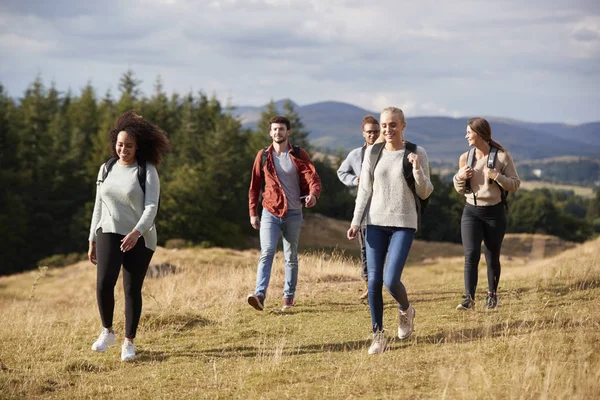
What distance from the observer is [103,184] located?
20.9 ft

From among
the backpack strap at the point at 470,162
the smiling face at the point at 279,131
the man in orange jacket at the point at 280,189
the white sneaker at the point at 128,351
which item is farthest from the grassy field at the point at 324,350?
the smiling face at the point at 279,131

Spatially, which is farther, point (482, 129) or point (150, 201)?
point (482, 129)

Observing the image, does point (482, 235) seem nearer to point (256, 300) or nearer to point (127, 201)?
point (256, 300)

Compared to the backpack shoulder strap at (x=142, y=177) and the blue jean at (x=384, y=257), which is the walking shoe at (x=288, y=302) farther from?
the backpack shoulder strap at (x=142, y=177)

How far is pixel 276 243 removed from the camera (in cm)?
842

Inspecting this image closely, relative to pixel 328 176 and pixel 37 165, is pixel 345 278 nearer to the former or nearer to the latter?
pixel 37 165

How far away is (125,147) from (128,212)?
65cm

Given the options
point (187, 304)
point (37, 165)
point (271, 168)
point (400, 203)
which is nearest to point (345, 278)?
point (187, 304)

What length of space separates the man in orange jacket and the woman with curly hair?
2097 millimetres

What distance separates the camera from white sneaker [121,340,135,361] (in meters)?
6.39

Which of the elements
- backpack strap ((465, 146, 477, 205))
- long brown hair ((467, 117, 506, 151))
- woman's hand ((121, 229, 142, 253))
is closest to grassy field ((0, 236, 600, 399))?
backpack strap ((465, 146, 477, 205))

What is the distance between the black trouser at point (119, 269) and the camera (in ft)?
20.5

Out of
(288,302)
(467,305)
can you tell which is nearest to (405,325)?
(467,305)

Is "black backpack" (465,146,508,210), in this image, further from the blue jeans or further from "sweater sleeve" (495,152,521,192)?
the blue jeans
